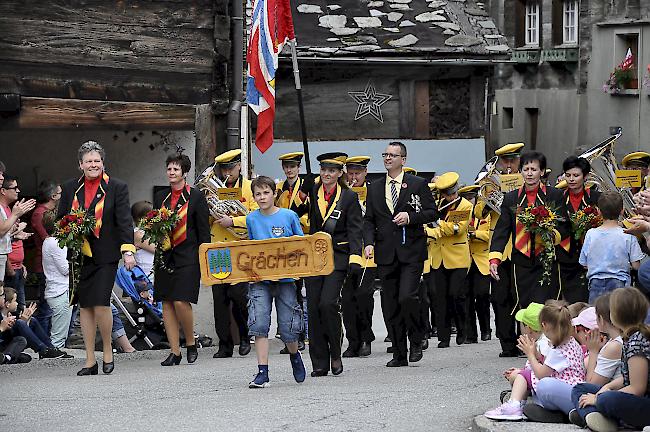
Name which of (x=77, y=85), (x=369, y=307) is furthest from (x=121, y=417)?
(x=77, y=85)

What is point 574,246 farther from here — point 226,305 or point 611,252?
point 226,305

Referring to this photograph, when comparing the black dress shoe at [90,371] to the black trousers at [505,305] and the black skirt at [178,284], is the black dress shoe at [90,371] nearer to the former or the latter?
the black skirt at [178,284]

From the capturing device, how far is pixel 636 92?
3388 cm

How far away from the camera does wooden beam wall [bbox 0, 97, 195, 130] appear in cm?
1847

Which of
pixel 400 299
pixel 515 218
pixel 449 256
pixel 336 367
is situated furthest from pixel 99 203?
pixel 449 256

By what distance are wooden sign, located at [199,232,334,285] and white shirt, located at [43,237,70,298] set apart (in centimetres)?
378

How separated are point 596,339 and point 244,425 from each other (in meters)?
2.34

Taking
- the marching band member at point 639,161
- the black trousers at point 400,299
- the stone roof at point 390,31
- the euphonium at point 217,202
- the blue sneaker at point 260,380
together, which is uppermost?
the stone roof at point 390,31

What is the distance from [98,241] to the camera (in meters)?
13.4

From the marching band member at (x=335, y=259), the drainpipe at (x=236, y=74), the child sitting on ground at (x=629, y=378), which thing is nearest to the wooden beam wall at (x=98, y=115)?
the drainpipe at (x=236, y=74)

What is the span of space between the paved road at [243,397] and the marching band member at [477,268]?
2.21 meters

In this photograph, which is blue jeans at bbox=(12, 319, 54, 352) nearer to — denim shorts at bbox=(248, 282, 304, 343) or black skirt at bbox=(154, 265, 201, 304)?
black skirt at bbox=(154, 265, 201, 304)

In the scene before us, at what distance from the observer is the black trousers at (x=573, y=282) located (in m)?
13.9

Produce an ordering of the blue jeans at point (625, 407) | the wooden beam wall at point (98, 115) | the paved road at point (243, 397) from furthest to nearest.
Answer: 1. the wooden beam wall at point (98, 115)
2. the paved road at point (243, 397)
3. the blue jeans at point (625, 407)
